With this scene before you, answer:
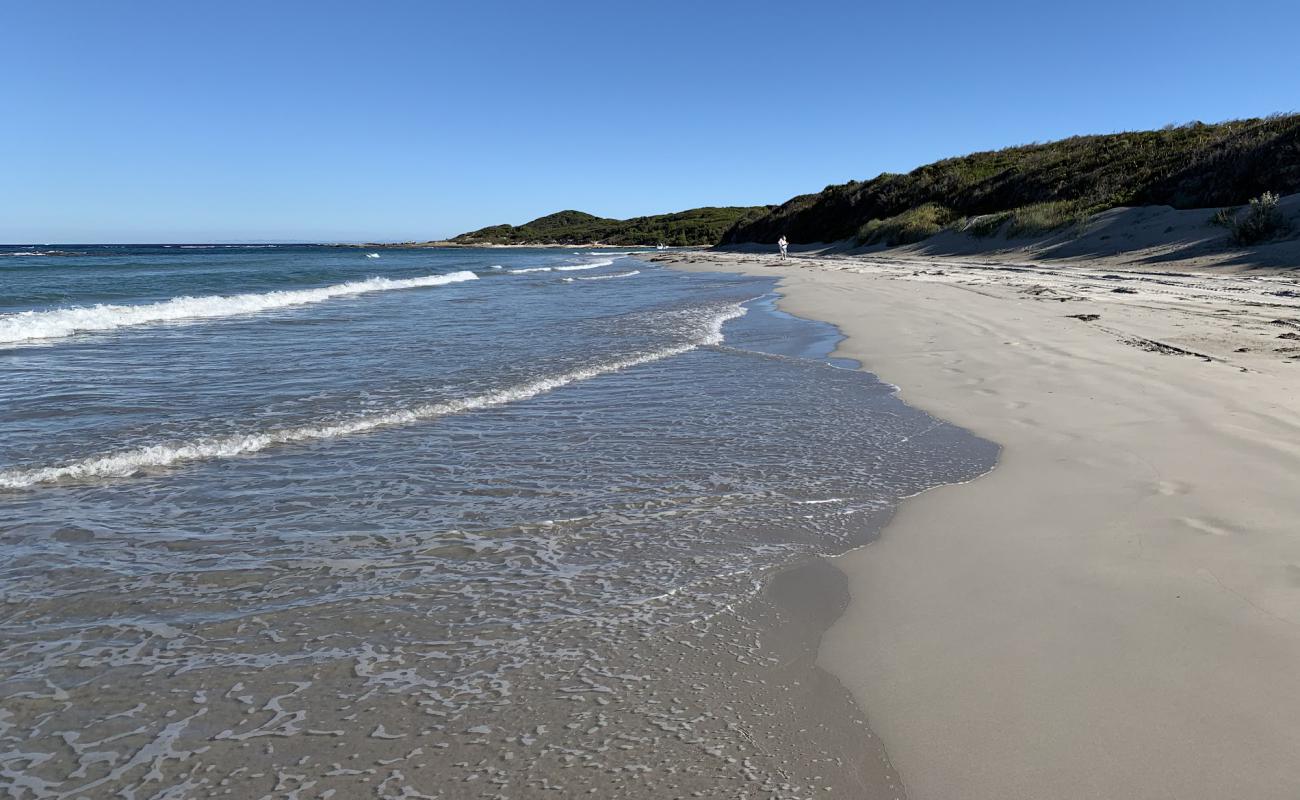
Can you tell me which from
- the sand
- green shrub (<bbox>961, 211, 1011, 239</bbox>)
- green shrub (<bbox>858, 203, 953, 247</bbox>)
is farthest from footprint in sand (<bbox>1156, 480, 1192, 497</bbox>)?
green shrub (<bbox>858, 203, 953, 247</bbox>)

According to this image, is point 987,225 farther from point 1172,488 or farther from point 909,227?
point 1172,488

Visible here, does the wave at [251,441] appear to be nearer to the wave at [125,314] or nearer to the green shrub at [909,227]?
the wave at [125,314]

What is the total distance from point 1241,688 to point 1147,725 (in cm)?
42

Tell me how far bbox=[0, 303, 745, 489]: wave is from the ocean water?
0.03 meters

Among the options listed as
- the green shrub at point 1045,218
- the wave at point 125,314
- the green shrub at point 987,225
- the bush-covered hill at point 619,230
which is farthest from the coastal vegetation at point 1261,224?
the bush-covered hill at point 619,230

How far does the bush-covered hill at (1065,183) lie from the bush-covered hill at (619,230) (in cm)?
4606

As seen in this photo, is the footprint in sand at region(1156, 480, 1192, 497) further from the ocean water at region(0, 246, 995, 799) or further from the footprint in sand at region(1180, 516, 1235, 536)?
the ocean water at region(0, 246, 995, 799)

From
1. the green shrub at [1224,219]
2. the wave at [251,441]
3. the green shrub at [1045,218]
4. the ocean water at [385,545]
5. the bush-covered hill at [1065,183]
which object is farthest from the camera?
the green shrub at [1045,218]

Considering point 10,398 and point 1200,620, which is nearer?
point 1200,620

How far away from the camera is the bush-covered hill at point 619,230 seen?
4097 inches

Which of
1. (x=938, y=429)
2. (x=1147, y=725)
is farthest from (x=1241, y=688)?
(x=938, y=429)

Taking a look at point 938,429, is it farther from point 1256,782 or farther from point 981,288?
point 981,288

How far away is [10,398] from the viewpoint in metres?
6.93

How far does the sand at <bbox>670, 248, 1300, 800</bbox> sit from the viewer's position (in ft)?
6.60
